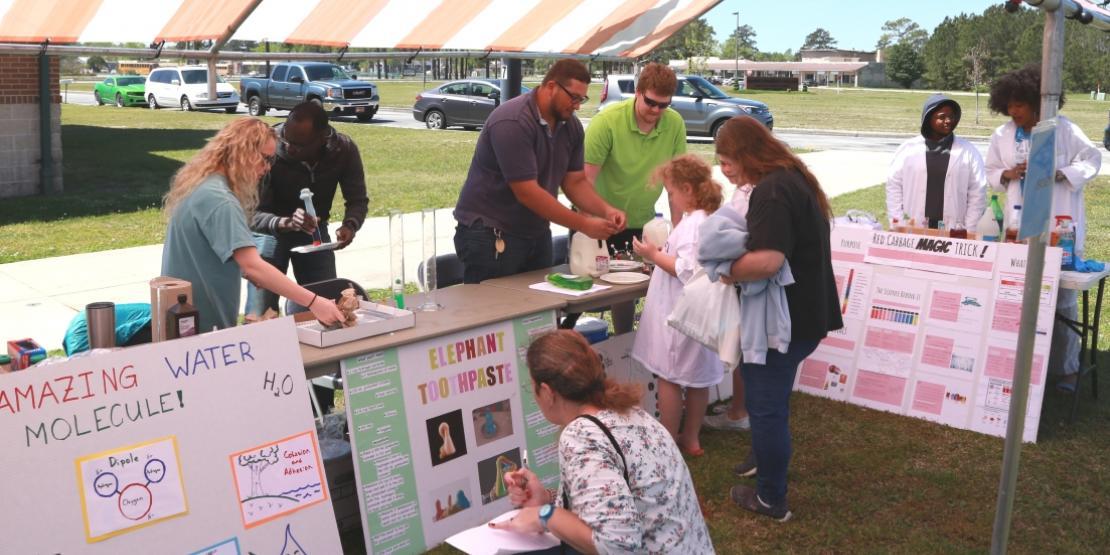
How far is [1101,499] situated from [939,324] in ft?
4.53

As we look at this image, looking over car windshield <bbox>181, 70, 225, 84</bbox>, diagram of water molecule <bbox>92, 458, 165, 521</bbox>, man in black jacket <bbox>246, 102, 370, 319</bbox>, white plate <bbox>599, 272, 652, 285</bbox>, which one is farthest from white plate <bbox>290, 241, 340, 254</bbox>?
car windshield <bbox>181, 70, 225, 84</bbox>

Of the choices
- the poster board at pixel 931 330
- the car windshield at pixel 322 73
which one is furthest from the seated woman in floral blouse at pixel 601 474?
the car windshield at pixel 322 73

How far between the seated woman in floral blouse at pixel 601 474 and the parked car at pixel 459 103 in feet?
79.0

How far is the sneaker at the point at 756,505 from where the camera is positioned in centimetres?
438

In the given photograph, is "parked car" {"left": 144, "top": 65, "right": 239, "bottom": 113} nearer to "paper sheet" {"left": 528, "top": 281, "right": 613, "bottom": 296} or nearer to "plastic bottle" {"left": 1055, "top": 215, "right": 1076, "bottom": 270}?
"paper sheet" {"left": 528, "top": 281, "right": 613, "bottom": 296}

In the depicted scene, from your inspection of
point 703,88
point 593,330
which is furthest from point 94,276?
point 703,88

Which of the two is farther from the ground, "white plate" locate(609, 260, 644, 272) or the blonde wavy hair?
the blonde wavy hair

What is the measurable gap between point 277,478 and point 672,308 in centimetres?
205

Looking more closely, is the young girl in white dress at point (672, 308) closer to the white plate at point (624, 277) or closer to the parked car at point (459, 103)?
the white plate at point (624, 277)

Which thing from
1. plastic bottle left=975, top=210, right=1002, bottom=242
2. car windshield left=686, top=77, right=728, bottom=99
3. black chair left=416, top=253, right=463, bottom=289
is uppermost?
car windshield left=686, top=77, right=728, bottom=99

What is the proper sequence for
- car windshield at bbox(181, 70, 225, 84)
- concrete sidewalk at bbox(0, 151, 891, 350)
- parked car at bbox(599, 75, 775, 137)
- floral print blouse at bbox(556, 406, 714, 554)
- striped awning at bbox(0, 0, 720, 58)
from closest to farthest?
floral print blouse at bbox(556, 406, 714, 554) → striped awning at bbox(0, 0, 720, 58) → concrete sidewalk at bbox(0, 151, 891, 350) → parked car at bbox(599, 75, 775, 137) → car windshield at bbox(181, 70, 225, 84)

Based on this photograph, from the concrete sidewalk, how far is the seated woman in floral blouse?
5.22 meters

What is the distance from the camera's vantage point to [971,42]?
274 ft

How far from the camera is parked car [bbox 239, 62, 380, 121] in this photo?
2877cm
